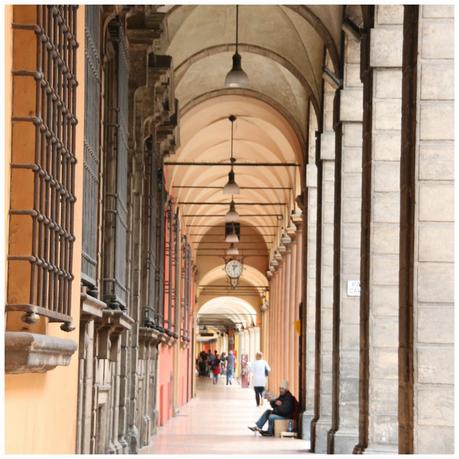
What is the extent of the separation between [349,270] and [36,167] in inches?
417

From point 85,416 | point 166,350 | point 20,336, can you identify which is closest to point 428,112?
point 85,416

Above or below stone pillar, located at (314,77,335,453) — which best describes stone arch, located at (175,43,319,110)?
above

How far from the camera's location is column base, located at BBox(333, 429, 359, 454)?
15.9 metres

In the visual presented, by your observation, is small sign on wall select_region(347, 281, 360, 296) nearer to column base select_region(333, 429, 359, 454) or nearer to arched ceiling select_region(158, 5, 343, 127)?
column base select_region(333, 429, 359, 454)

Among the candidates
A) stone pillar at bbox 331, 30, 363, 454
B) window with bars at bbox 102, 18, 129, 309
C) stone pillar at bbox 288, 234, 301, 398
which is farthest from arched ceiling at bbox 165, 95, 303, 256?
window with bars at bbox 102, 18, 129, 309

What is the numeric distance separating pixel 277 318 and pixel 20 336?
3685cm

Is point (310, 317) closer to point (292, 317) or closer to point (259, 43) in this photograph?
point (259, 43)

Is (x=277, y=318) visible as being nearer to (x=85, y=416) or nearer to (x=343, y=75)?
(x=343, y=75)

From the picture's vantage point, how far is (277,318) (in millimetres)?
41531

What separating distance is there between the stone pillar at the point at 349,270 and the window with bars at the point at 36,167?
31.5 feet

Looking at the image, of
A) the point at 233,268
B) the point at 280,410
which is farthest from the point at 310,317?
the point at 233,268

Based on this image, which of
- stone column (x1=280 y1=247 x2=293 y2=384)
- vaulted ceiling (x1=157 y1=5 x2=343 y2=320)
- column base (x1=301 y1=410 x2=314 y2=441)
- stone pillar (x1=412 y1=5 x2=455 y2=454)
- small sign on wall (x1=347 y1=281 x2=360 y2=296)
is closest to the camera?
stone pillar (x1=412 y1=5 x2=455 y2=454)

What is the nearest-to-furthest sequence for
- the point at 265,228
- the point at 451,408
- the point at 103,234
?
Answer: the point at 451,408, the point at 103,234, the point at 265,228

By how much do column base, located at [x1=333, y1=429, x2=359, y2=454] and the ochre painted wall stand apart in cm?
863
